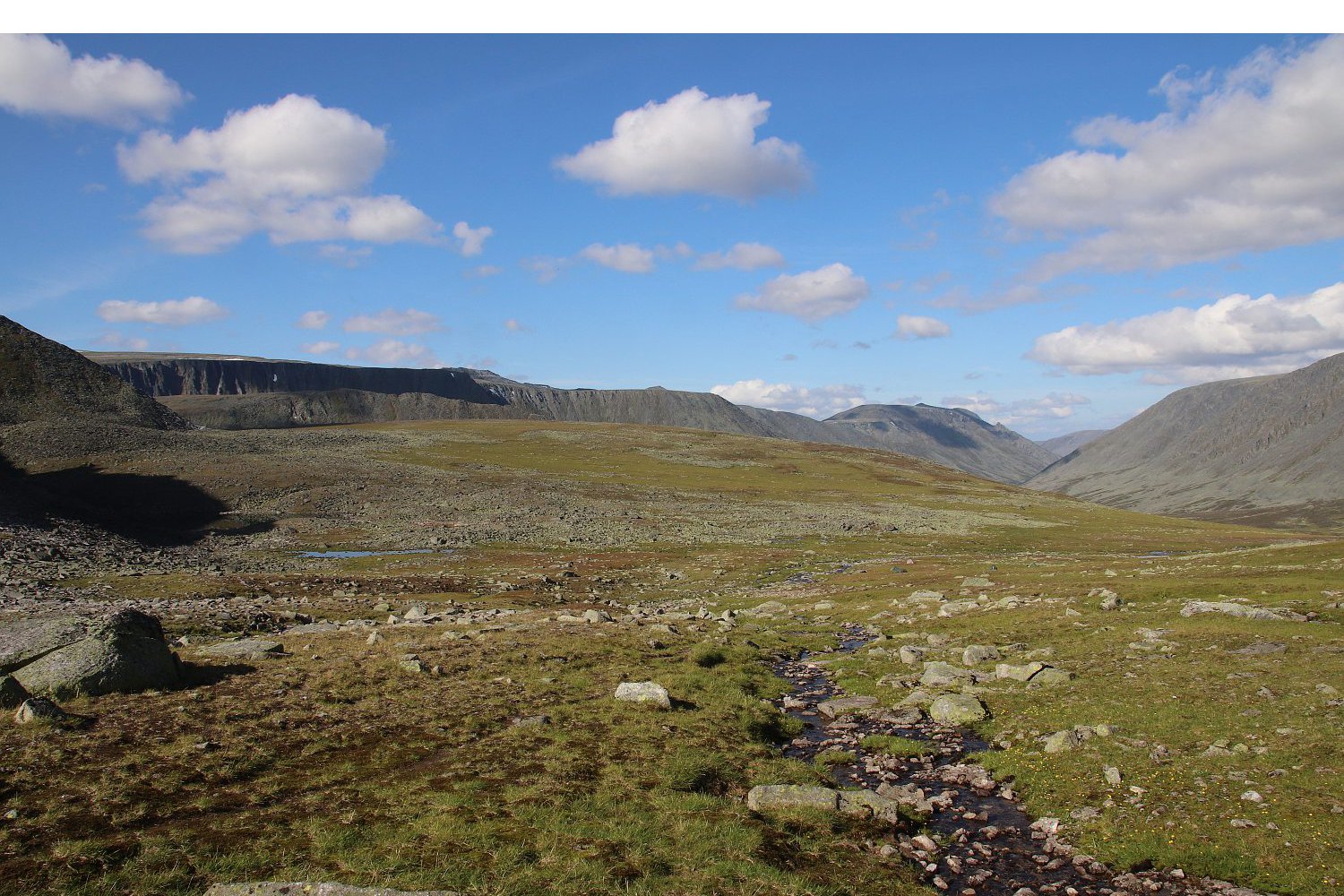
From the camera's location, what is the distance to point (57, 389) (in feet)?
489

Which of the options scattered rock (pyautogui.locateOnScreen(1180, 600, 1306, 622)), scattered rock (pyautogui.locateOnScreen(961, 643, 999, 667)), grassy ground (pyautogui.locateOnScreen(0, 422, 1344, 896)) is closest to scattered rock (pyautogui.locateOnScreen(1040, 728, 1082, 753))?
grassy ground (pyautogui.locateOnScreen(0, 422, 1344, 896))

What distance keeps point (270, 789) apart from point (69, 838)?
12.3ft

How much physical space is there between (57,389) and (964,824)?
194 meters

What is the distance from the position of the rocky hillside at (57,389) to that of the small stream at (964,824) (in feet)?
532

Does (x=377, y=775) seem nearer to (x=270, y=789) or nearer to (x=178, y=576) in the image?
(x=270, y=789)

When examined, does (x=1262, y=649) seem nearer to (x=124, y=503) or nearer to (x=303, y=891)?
(x=303, y=891)

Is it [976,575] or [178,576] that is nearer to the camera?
[178,576]

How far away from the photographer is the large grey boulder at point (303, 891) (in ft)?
38.2

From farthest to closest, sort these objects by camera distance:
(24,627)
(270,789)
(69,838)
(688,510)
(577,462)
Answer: (577,462), (688,510), (24,627), (270,789), (69,838)

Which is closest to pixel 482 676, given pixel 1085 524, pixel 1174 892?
pixel 1174 892

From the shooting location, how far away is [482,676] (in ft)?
88.5

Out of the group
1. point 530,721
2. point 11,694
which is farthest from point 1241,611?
point 11,694

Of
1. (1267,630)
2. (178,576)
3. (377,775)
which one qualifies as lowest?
(178,576)

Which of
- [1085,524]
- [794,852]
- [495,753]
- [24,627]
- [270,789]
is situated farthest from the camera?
[1085,524]
